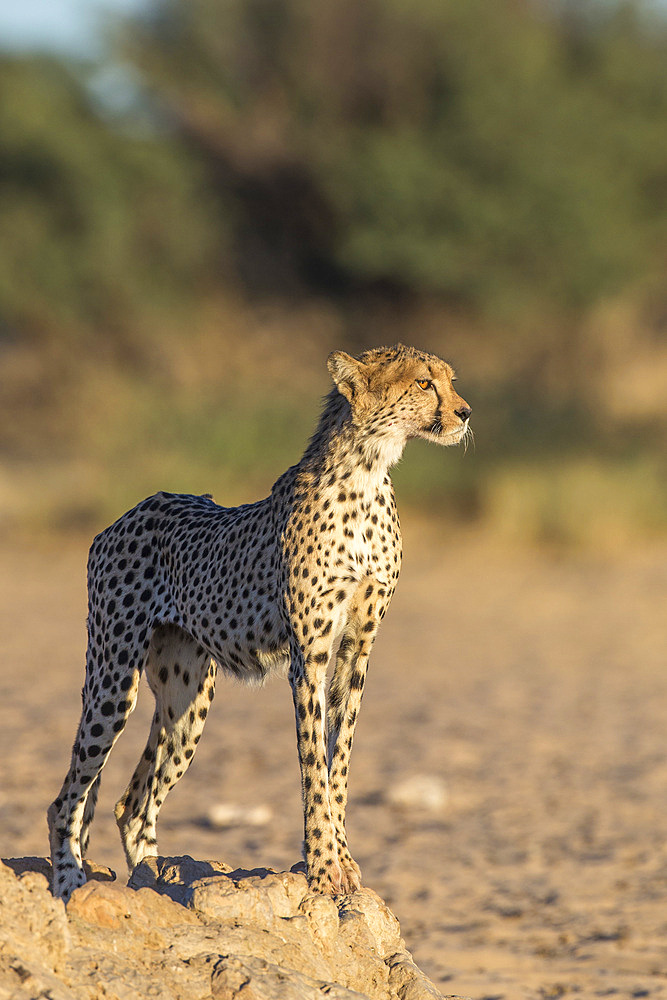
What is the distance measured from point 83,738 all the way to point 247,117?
16.8 metres

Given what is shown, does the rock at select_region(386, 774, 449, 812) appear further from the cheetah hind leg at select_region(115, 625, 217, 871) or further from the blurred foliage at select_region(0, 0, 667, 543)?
the blurred foliage at select_region(0, 0, 667, 543)

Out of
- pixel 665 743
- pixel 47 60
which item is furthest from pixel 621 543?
pixel 47 60

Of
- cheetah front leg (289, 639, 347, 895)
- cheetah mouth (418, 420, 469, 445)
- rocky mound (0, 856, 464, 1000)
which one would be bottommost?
rocky mound (0, 856, 464, 1000)

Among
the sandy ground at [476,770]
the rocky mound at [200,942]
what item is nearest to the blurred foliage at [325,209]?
the sandy ground at [476,770]

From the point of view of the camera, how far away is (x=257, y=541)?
3.94 m

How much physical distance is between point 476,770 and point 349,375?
13.5ft

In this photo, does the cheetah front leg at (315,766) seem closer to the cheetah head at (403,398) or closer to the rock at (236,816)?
the cheetah head at (403,398)

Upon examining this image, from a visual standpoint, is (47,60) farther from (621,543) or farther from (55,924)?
(55,924)

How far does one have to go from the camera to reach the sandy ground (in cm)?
521

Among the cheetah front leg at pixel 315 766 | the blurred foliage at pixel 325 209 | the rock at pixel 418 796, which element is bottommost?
the cheetah front leg at pixel 315 766

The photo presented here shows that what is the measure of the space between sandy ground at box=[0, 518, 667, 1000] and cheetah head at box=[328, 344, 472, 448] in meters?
2.02

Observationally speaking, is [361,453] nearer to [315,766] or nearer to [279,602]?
[279,602]

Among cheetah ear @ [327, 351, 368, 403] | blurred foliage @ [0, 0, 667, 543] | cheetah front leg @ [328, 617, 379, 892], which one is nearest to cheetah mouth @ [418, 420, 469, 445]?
cheetah ear @ [327, 351, 368, 403]

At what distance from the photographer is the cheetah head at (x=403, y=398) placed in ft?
12.1
